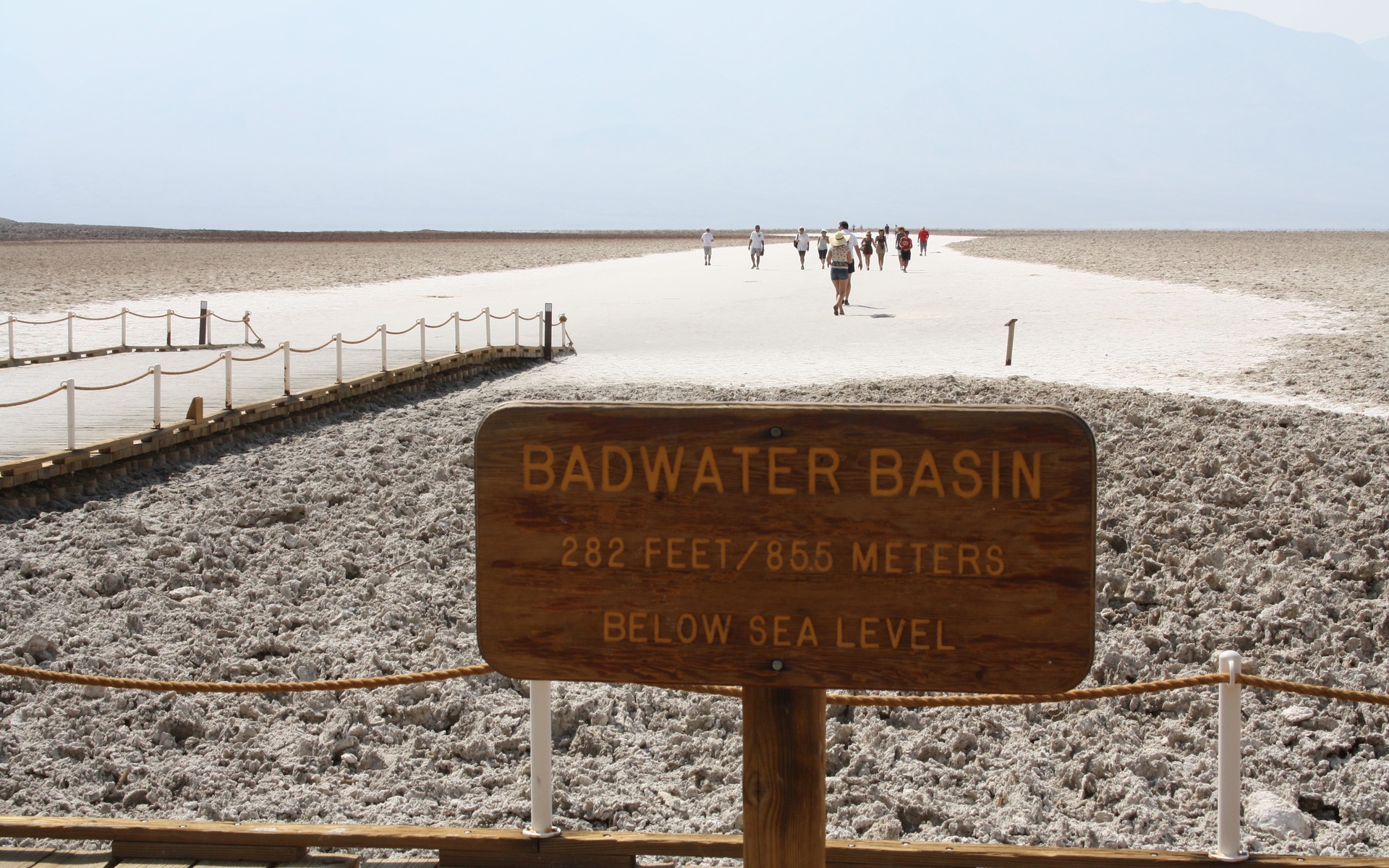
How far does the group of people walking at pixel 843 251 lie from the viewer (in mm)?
24953

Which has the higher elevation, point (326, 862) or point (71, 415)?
point (71, 415)

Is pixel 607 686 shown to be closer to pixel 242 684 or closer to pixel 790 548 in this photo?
pixel 242 684

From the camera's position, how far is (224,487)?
38.5 feet

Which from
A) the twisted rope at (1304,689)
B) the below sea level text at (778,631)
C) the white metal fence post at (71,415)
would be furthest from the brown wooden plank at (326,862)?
the white metal fence post at (71,415)

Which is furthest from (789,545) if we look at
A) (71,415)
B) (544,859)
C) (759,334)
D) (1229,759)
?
(759,334)

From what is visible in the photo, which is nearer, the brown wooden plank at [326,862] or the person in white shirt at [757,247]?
the brown wooden plank at [326,862]

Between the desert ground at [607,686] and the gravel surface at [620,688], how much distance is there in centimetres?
2

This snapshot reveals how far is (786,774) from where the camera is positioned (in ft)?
9.47

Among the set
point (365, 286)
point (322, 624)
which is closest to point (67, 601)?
point (322, 624)

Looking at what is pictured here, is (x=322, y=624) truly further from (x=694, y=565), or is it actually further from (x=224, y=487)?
(x=694, y=565)

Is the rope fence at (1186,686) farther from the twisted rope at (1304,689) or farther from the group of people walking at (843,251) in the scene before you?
the group of people walking at (843,251)

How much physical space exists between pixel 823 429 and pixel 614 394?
42.2 feet

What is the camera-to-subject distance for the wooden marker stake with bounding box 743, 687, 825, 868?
288 cm

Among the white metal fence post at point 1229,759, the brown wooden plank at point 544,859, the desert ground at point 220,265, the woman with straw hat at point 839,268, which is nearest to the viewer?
the white metal fence post at point 1229,759
